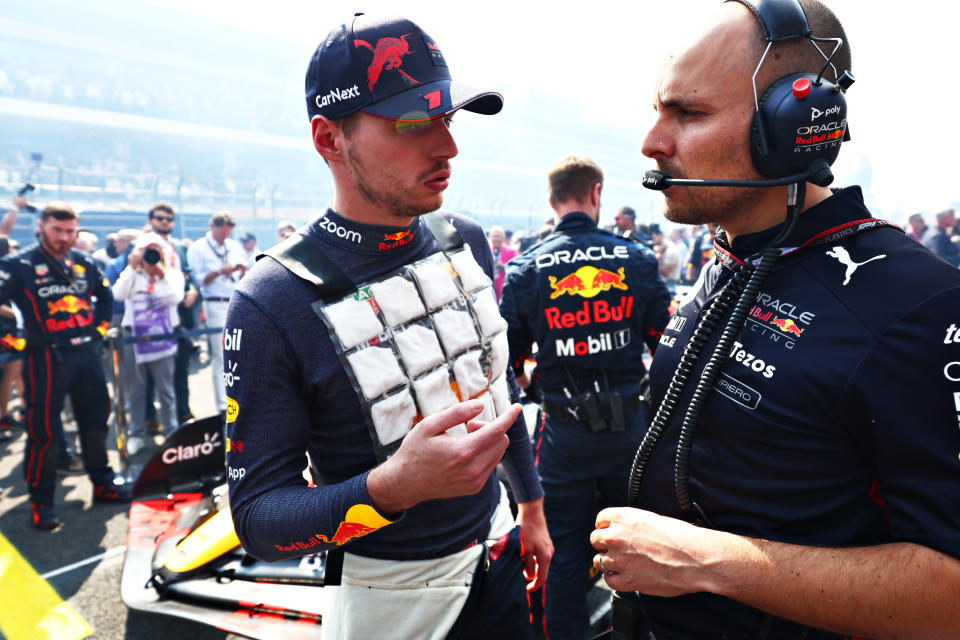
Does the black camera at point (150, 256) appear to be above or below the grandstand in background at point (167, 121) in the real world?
below

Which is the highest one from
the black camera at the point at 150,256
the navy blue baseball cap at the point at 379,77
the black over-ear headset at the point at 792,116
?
the navy blue baseball cap at the point at 379,77

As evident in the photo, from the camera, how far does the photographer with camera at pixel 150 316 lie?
556 centimetres

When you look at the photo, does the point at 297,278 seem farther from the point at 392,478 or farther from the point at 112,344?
the point at 112,344

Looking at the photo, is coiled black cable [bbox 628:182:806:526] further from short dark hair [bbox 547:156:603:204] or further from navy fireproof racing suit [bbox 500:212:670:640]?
short dark hair [bbox 547:156:603:204]

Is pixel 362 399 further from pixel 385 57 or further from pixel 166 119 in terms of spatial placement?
pixel 166 119

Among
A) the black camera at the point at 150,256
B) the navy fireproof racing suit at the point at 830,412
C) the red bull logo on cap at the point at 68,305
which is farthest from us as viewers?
the black camera at the point at 150,256

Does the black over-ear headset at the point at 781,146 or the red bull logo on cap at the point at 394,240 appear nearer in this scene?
the black over-ear headset at the point at 781,146

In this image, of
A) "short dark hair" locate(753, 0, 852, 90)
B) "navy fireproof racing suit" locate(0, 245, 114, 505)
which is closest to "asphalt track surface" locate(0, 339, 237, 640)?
"navy fireproof racing suit" locate(0, 245, 114, 505)

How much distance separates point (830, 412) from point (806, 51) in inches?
27.9

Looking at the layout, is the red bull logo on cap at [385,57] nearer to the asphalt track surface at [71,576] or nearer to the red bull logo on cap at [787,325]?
the red bull logo on cap at [787,325]

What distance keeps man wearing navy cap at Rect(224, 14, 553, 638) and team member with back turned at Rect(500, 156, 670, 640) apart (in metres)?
1.24

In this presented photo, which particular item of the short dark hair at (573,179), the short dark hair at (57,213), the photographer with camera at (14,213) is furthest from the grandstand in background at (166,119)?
the short dark hair at (573,179)

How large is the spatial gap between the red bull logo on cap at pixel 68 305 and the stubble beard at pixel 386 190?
4.23m

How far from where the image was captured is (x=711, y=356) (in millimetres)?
1172
